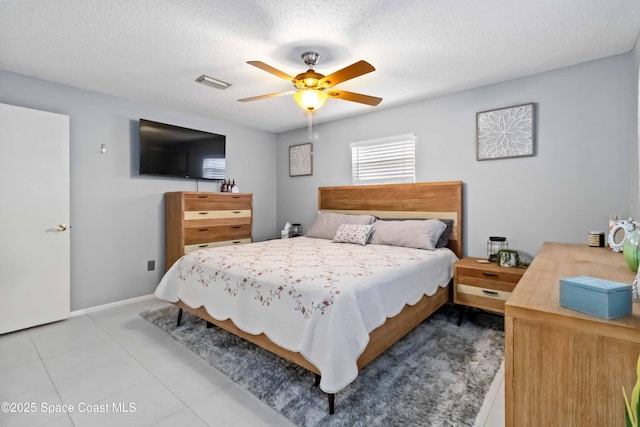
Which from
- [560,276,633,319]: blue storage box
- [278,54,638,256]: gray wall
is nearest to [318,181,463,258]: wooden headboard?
[278,54,638,256]: gray wall

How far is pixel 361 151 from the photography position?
4.15 m

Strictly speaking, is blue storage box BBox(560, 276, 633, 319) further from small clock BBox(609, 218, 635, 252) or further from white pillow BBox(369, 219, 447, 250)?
white pillow BBox(369, 219, 447, 250)

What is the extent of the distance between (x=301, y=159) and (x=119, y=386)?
3687 millimetres

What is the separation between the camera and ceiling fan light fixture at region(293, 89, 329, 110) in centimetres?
242

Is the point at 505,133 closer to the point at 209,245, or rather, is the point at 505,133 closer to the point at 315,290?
the point at 315,290

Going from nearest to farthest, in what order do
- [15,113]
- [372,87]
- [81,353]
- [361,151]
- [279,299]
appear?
[279,299] < [81,353] < [15,113] < [372,87] < [361,151]

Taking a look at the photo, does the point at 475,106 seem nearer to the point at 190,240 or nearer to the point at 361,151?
the point at 361,151

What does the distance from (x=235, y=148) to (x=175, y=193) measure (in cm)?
134

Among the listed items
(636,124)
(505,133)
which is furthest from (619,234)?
(505,133)

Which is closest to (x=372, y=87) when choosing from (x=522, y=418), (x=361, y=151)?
(x=361, y=151)

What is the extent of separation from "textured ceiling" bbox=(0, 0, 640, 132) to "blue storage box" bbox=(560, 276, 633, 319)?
175 centimetres

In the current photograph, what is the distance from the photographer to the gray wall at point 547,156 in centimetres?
248

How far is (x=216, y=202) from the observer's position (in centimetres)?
392

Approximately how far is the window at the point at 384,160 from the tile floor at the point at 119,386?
2.41m
